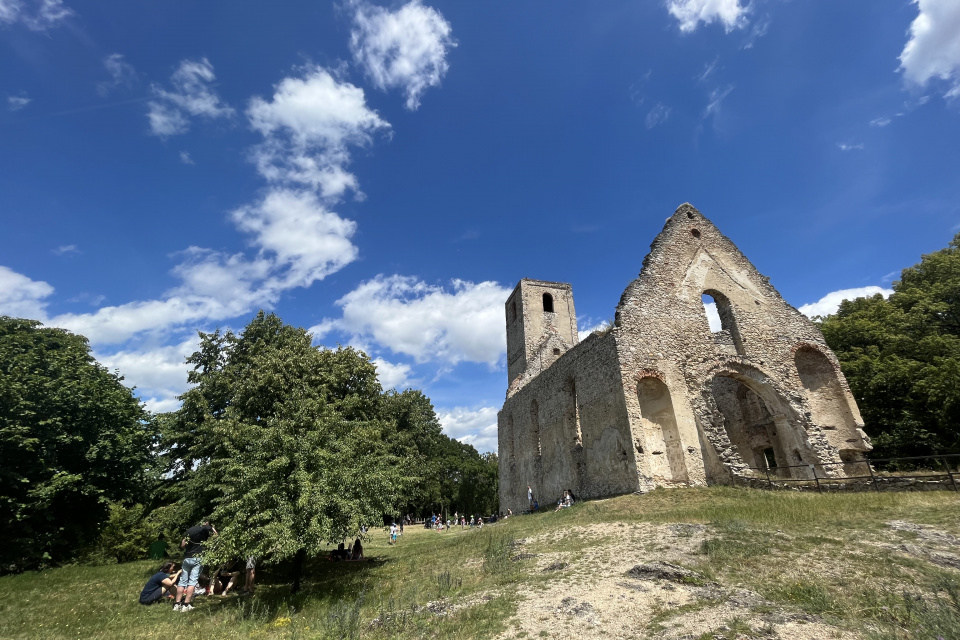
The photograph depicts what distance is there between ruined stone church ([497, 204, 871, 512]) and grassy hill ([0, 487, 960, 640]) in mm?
3844

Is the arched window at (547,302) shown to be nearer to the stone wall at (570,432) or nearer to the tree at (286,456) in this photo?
the stone wall at (570,432)

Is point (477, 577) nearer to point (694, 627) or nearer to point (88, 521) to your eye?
point (694, 627)

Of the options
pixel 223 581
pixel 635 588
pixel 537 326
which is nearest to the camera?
pixel 635 588

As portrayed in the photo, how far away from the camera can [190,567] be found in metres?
9.20

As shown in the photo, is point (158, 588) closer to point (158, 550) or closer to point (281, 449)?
point (281, 449)

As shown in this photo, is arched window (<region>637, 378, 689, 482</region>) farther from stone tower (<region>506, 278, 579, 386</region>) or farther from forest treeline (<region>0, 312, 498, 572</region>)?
stone tower (<region>506, 278, 579, 386</region>)

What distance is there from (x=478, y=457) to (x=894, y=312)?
4722 cm

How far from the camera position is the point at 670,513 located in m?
12.2

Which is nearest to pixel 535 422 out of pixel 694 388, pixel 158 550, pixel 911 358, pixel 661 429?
pixel 661 429

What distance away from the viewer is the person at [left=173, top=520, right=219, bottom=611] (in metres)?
8.90

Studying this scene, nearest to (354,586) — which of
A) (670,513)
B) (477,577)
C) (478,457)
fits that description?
(477,577)

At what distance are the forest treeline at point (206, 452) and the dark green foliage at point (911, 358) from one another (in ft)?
71.5

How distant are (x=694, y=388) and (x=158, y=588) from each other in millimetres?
17350

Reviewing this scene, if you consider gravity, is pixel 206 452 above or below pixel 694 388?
below
